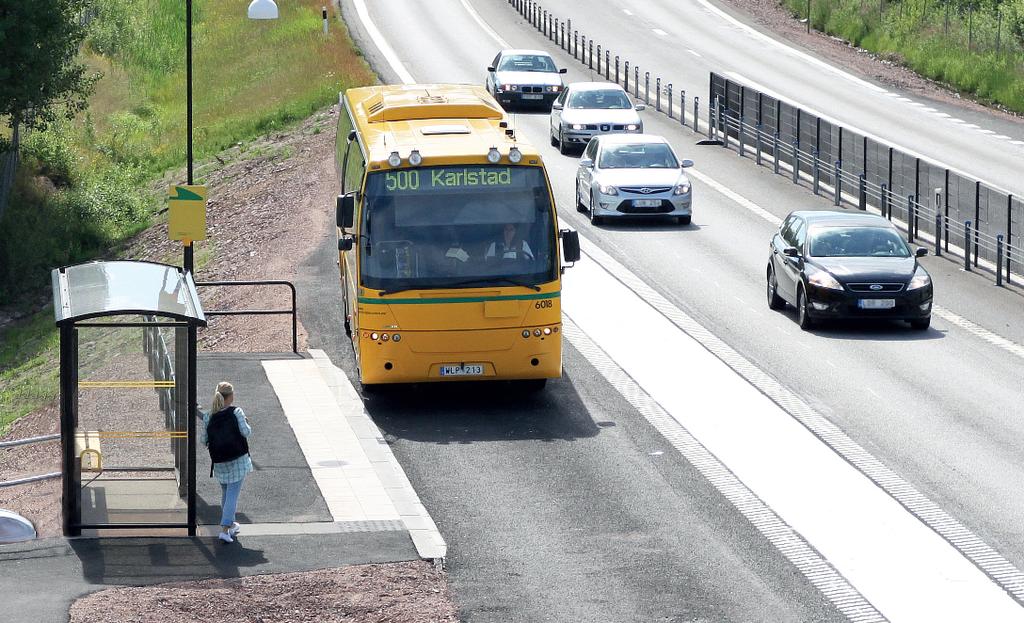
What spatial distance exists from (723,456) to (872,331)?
292 inches

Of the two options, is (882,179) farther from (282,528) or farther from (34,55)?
(34,55)

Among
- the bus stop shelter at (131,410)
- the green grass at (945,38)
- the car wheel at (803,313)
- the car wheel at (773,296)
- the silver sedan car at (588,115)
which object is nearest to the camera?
the bus stop shelter at (131,410)

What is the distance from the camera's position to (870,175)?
3334 cm

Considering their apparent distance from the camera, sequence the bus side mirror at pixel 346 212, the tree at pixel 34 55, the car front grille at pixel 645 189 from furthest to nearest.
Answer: the tree at pixel 34 55 < the car front grille at pixel 645 189 < the bus side mirror at pixel 346 212

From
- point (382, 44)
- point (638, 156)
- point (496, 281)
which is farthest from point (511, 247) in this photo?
point (382, 44)

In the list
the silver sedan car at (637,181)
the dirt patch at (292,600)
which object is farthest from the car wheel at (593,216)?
the dirt patch at (292,600)

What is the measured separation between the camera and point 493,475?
1587 cm

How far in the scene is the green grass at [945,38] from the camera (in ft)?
165

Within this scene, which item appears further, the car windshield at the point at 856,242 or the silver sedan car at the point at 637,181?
the silver sedan car at the point at 637,181

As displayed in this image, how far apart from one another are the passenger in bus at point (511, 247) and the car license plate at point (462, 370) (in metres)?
1.33

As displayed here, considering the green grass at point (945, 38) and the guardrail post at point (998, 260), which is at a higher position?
the green grass at point (945, 38)

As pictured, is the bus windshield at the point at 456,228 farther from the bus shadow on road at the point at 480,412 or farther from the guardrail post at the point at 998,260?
the guardrail post at the point at 998,260

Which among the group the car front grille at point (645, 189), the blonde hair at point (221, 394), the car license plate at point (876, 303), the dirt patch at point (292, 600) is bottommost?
the dirt patch at point (292, 600)

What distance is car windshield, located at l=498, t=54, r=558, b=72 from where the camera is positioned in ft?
156
